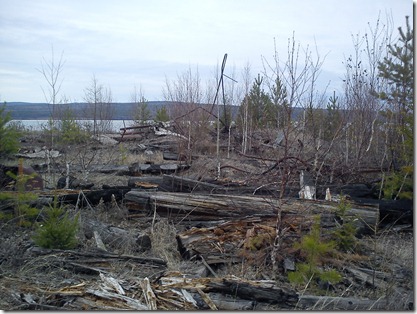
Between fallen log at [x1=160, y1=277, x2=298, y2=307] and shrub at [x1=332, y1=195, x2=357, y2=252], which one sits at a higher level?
shrub at [x1=332, y1=195, x2=357, y2=252]

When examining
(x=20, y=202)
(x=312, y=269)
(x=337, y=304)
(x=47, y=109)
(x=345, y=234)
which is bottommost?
(x=337, y=304)

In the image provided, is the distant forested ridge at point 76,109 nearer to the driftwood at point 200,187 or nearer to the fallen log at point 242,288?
the driftwood at point 200,187

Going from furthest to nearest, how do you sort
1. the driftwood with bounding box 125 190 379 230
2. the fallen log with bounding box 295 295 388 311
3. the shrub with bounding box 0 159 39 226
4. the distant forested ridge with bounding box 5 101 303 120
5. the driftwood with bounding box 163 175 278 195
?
the distant forested ridge with bounding box 5 101 303 120 → the driftwood with bounding box 163 175 278 195 → the driftwood with bounding box 125 190 379 230 → the shrub with bounding box 0 159 39 226 → the fallen log with bounding box 295 295 388 311

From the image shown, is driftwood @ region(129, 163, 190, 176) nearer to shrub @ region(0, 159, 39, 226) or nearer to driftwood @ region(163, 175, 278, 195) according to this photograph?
driftwood @ region(163, 175, 278, 195)

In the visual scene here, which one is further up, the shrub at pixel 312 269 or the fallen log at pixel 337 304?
the shrub at pixel 312 269

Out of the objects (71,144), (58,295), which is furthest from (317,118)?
(71,144)

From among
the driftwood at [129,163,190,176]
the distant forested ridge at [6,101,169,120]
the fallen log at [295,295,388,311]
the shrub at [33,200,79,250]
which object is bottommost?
the fallen log at [295,295,388,311]

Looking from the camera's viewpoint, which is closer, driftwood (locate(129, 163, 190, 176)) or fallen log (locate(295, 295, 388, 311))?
fallen log (locate(295, 295, 388, 311))

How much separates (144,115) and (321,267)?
17.4m

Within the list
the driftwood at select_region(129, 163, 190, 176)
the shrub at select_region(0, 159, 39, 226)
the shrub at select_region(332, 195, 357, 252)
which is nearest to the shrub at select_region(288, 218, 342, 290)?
the shrub at select_region(332, 195, 357, 252)

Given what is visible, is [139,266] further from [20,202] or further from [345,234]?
[345,234]

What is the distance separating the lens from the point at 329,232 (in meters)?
4.95

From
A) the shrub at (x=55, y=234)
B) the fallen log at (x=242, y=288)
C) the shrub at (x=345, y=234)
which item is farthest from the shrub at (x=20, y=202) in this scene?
the shrub at (x=345, y=234)

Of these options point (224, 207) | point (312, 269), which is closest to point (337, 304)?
point (312, 269)
